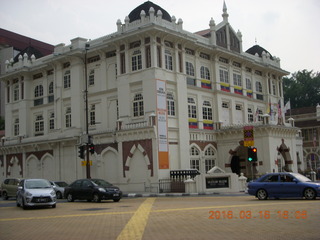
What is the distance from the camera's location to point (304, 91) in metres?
81.9

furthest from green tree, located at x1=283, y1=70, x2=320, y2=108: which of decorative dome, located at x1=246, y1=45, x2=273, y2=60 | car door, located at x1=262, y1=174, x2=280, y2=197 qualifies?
car door, located at x1=262, y1=174, x2=280, y2=197

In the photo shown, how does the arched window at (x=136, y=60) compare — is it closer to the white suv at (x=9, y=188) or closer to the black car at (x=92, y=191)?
the white suv at (x=9, y=188)

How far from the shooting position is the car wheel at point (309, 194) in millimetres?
20672

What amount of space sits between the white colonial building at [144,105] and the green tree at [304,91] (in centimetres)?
3344

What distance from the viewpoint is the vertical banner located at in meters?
34.3

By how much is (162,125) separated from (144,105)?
232cm

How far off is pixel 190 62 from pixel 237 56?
6.73 m

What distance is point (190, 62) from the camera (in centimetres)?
4003

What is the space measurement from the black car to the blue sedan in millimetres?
7945

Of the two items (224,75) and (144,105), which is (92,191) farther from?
(224,75)

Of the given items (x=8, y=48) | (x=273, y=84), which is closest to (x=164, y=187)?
(x=273, y=84)

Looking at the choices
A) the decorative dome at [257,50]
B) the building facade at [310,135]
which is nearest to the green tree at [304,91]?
the building facade at [310,135]
